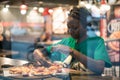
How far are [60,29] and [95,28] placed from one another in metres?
0.24

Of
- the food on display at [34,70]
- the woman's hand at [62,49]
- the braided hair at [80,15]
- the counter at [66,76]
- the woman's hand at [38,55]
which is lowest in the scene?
the counter at [66,76]

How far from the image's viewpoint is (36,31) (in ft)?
4.50

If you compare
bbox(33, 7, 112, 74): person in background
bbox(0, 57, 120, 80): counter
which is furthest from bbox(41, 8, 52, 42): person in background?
bbox(0, 57, 120, 80): counter

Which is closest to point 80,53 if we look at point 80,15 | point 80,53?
point 80,53

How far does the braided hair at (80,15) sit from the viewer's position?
1.25m

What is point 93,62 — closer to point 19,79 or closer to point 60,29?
point 60,29

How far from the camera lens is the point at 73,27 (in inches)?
49.3

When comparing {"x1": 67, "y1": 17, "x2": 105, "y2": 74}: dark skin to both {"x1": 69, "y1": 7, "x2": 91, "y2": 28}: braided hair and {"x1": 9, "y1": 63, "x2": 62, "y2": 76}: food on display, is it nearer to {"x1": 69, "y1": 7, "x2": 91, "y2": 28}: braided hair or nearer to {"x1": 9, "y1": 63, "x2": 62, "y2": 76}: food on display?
{"x1": 69, "y1": 7, "x2": 91, "y2": 28}: braided hair

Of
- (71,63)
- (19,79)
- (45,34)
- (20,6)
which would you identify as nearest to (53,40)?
(45,34)

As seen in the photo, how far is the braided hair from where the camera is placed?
125cm

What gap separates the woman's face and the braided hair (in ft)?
0.07

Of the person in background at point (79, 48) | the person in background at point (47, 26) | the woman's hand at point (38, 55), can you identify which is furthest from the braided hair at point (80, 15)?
the woman's hand at point (38, 55)

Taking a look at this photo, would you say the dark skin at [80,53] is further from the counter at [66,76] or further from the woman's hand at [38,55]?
the woman's hand at [38,55]

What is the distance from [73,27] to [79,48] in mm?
123
